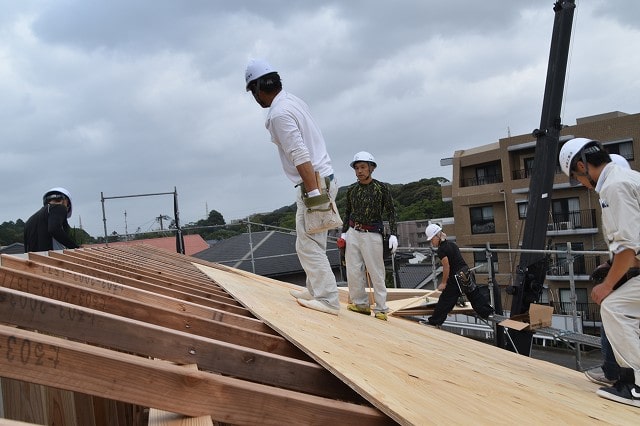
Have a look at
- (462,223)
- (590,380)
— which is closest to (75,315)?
(590,380)

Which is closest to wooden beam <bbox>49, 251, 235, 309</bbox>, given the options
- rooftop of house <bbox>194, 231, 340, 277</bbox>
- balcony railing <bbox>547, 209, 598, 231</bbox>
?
rooftop of house <bbox>194, 231, 340, 277</bbox>

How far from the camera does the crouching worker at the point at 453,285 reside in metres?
6.86

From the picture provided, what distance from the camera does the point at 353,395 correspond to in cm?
190

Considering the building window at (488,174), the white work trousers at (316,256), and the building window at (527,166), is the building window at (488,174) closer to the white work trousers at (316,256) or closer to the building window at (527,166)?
the building window at (527,166)

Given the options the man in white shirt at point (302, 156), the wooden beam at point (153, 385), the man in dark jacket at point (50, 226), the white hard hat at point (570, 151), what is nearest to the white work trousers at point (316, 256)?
the man in white shirt at point (302, 156)

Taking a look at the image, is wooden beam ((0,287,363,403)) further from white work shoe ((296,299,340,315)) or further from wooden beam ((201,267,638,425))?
white work shoe ((296,299,340,315))

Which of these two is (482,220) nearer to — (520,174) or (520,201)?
(520,201)

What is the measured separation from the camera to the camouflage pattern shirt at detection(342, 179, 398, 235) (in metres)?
4.78

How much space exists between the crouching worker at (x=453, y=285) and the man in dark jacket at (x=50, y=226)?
4.59 metres

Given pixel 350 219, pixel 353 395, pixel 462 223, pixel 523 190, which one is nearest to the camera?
pixel 353 395

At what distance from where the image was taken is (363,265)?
16.3 feet

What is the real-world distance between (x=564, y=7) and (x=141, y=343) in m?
7.14

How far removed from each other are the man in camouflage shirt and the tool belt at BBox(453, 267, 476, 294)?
226cm

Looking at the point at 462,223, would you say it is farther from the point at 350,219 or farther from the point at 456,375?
the point at 456,375
